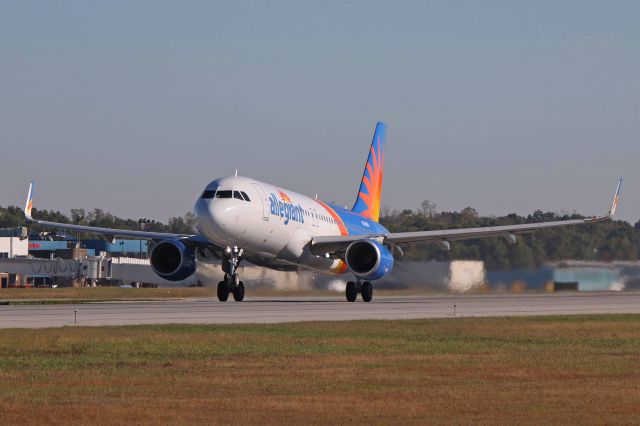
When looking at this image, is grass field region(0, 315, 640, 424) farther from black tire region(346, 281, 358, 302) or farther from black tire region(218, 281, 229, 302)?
black tire region(346, 281, 358, 302)

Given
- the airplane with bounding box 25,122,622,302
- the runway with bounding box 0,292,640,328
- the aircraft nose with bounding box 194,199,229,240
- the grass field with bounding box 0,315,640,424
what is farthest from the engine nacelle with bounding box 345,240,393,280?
the grass field with bounding box 0,315,640,424

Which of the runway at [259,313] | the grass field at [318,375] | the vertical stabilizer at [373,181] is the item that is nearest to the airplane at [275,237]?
the runway at [259,313]

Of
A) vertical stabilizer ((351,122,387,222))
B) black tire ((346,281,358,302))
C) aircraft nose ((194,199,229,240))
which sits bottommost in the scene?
black tire ((346,281,358,302))

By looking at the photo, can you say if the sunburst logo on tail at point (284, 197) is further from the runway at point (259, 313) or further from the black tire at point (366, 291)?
the black tire at point (366, 291)

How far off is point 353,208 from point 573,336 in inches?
1406

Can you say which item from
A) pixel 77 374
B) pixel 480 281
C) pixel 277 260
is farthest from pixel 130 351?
pixel 480 281

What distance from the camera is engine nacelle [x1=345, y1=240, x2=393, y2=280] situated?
169ft

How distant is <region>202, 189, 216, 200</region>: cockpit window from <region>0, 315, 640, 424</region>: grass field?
619 inches

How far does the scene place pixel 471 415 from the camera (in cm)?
1566

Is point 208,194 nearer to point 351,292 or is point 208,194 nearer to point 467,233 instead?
point 351,292

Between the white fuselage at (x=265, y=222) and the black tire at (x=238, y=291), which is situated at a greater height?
the white fuselage at (x=265, y=222)

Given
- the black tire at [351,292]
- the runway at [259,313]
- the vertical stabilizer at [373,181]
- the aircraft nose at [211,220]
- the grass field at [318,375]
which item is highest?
the vertical stabilizer at [373,181]

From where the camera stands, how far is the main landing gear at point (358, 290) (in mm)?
54906

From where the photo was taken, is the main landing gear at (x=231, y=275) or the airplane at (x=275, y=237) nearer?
the airplane at (x=275, y=237)
